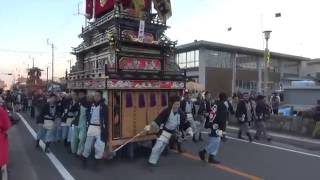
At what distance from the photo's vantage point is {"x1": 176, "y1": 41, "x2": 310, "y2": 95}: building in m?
54.9

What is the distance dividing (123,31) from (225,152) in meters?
4.47

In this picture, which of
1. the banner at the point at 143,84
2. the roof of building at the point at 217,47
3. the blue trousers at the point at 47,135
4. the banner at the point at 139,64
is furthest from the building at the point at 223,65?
the banner at the point at 143,84

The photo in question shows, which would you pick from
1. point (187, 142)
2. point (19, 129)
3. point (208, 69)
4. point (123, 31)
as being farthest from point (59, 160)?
point (208, 69)

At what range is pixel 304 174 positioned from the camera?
990cm

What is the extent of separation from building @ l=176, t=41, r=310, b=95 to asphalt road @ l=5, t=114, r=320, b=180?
3650 centimetres

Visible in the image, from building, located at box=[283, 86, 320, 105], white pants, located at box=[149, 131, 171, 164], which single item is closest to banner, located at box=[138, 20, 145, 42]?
white pants, located at box=[149, 131, 171, 164]

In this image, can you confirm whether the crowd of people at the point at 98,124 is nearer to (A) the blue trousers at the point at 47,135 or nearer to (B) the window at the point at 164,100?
(A) the blue trousers at the point at 47,135

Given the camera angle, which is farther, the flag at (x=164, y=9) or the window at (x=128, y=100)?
the flag at (x=164, y=9)

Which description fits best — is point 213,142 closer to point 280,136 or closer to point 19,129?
point 280,136

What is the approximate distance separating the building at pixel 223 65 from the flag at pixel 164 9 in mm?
35530

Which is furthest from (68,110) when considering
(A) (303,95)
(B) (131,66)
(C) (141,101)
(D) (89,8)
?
(A) (303,95)

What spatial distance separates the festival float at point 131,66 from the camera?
36.9 feet

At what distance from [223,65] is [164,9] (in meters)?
44.7

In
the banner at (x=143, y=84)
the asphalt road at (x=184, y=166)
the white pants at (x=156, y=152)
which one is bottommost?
the asphalt road at (x=184, y=166)
